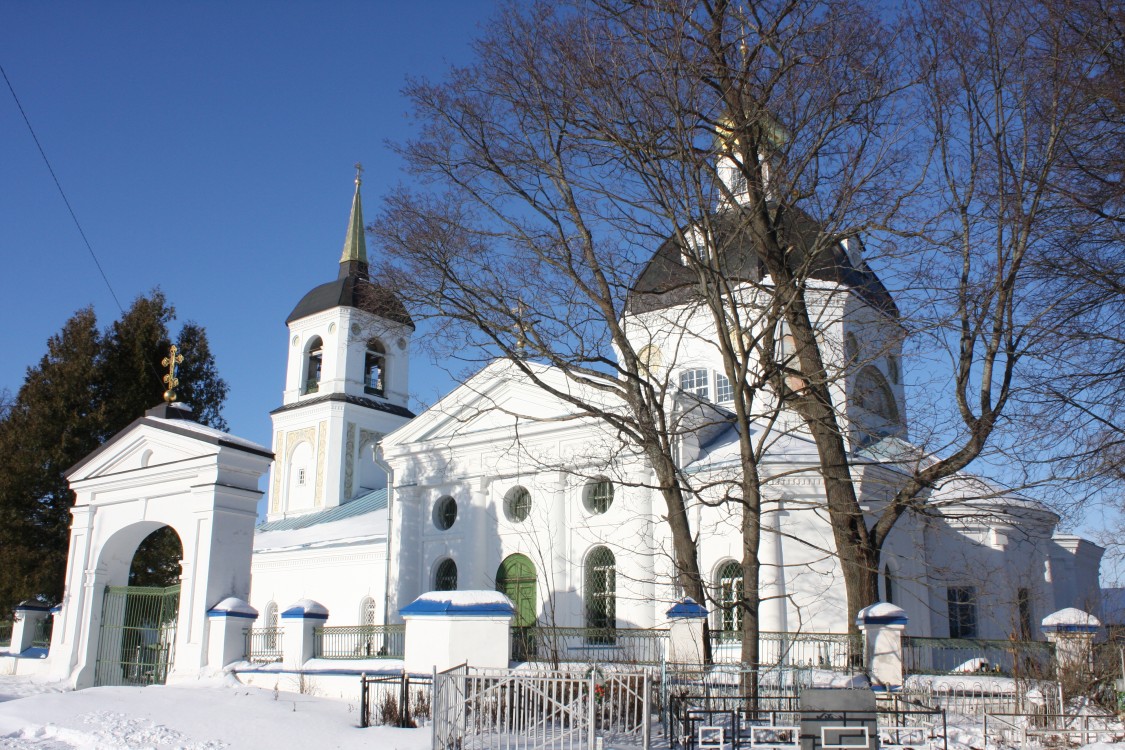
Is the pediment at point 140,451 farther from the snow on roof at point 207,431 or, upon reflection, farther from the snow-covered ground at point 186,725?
the snow-covered ground at point 186,725

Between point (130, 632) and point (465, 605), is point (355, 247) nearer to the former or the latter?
point (130, 632)

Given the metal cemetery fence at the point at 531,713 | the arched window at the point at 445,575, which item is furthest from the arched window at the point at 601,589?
the metal cemetery fence at the point at 531,713

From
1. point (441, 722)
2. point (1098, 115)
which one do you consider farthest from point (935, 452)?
point (441, 722)

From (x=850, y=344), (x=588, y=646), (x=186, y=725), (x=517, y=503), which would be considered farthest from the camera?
(x=517, y=503)

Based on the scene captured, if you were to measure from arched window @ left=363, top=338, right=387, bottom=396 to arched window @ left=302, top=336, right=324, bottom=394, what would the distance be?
1542 mm

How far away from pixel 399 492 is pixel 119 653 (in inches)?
302

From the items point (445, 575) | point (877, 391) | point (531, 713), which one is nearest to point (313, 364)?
point (445, 575)

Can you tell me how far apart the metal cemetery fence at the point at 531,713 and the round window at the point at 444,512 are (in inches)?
495

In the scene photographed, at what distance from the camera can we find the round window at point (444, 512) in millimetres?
23237

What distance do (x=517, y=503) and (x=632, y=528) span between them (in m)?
3.16

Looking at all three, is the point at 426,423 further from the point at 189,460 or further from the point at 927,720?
the point at 927,720

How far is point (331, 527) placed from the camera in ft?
96.3

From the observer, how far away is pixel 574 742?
9.98m

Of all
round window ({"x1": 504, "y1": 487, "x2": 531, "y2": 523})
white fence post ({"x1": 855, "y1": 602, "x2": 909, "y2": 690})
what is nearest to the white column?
round window ({"x1": 504, "y1": 487, "x2": 531, "y2": 523})
